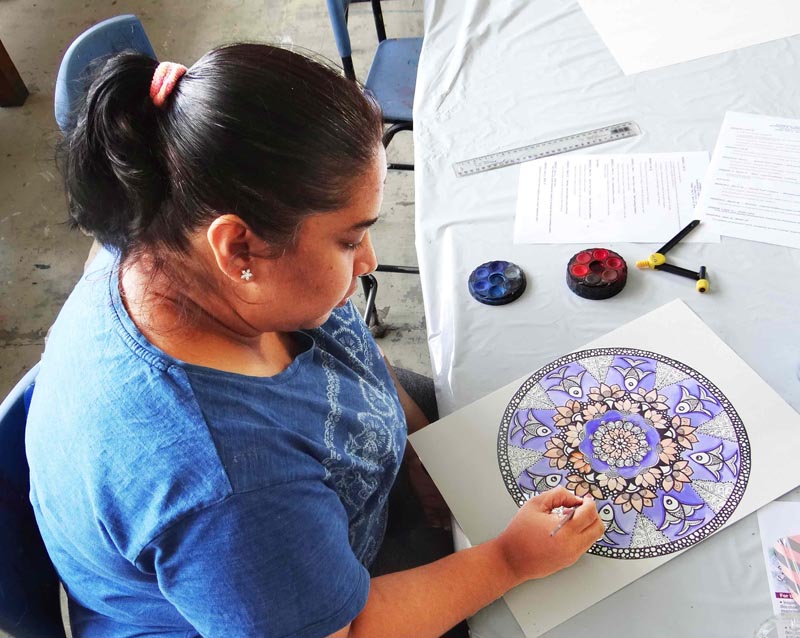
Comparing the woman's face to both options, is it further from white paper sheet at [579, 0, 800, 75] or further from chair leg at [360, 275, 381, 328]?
chair leg at [360, 275, 381, 328]

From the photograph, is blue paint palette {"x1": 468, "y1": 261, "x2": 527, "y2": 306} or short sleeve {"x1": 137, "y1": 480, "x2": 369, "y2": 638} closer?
short sleeve {"x1": 137, "y1": 480, "x2": 369, "y2": 638}

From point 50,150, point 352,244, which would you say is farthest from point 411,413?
point 50,150

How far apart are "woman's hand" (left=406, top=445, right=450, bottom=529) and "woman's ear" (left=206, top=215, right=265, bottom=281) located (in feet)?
1.55

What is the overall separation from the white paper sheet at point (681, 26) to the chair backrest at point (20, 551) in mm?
1092

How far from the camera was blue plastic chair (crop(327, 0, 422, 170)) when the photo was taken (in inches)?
62.7

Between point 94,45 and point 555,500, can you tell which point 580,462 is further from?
point 94,45

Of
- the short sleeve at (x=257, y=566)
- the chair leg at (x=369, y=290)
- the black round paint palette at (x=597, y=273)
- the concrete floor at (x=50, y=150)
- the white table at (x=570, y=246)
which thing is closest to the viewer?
the short sleeve at (x=257, y=566)

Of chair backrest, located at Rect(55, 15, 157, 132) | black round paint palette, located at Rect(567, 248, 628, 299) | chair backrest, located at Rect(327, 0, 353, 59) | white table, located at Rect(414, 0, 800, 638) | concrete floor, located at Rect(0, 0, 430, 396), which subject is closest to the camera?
white table, located at Rect(414, 0, 800, 638)

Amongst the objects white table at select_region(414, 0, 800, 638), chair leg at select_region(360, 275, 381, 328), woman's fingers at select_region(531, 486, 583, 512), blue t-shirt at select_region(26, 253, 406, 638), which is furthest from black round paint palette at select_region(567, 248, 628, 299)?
chair leg at select_region(360, 275, 381, 328)

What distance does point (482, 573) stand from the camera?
2.41ft

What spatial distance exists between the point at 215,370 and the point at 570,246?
586 mm

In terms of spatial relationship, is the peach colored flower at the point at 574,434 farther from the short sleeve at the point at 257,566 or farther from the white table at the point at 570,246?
the short sleeve at the point at 257,566

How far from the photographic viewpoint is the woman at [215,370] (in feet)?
1.89

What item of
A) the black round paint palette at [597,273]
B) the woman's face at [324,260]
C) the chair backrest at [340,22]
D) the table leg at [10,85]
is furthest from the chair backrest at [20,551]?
the table leg at [10,85]
